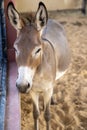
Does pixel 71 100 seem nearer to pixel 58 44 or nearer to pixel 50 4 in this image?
pixel 58 44

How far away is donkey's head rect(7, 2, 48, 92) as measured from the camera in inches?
81.3

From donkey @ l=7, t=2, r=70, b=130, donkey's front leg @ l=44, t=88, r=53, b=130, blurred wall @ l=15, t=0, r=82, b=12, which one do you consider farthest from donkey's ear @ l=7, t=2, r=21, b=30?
blurred wall @ l=15, t=0, r=82, b=12

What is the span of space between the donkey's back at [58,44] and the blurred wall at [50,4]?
2465 mm

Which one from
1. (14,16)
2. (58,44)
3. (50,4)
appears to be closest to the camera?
(14,16)

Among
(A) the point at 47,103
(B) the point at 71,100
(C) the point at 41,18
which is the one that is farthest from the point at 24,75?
(B) the point at 71,100

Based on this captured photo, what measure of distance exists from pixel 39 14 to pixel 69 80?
1.61m

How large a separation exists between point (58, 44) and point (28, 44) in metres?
0.83

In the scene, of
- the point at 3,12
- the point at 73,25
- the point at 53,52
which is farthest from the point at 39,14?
the point at 73,25

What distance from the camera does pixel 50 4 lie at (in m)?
5.62

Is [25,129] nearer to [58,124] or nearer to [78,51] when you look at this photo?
[58,124]

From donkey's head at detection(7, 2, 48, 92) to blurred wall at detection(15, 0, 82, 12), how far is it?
331cm

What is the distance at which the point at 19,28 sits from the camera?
2242 mm

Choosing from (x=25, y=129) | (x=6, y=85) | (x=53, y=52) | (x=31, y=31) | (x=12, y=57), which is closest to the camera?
(x=31, y=31)

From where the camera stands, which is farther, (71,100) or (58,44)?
(71,100)
